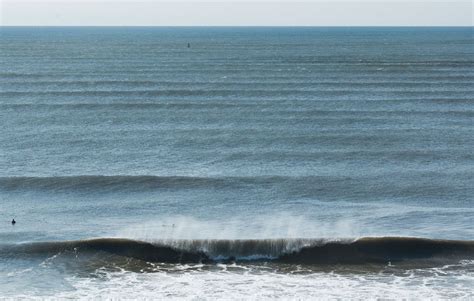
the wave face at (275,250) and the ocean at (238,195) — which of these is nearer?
the ocean at (238,195)

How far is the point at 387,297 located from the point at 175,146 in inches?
1004

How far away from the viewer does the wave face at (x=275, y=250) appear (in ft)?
96.2

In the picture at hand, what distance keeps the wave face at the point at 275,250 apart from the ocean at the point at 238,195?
0.07 metres

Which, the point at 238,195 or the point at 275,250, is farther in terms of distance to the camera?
the point at 238,195

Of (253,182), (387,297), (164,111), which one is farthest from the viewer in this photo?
(164,111)

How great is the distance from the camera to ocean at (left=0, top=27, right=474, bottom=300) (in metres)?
27.5

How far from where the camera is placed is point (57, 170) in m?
42.1

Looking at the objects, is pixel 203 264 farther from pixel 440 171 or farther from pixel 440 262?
pixel 440 171

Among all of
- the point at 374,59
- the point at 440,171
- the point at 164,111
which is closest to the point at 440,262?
the point at 440,171

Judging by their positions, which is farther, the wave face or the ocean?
the wave face

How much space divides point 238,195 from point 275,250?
25.2 ft

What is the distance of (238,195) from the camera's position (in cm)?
3731

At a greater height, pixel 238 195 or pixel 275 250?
pixel 238 195

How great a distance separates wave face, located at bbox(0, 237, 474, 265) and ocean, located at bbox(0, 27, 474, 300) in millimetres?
71
